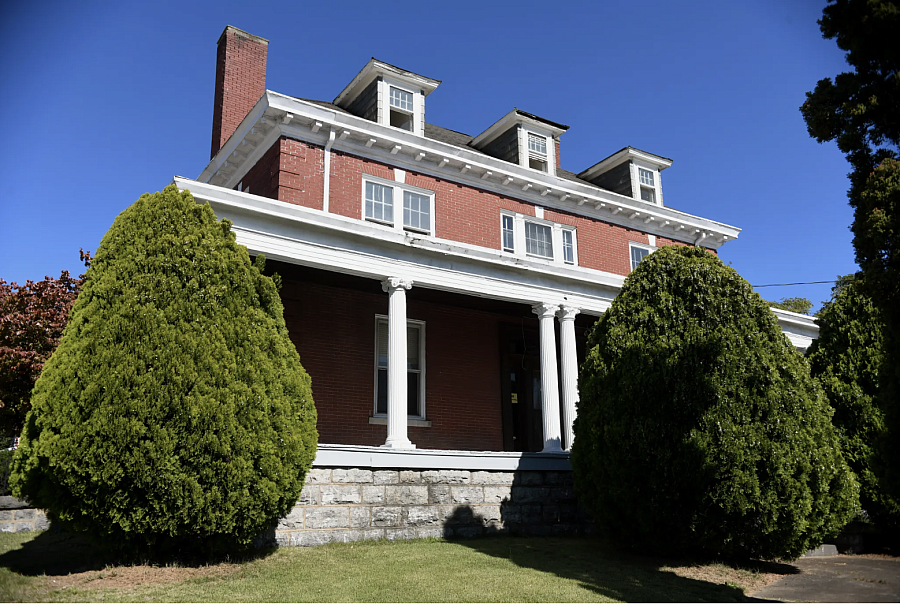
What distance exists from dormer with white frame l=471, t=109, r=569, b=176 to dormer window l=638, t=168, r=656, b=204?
365cm

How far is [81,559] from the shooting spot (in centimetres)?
868

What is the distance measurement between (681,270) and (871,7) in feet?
13.4

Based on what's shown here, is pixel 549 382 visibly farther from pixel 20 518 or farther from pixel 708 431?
pixel 20 518

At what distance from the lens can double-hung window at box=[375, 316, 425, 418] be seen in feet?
52.9

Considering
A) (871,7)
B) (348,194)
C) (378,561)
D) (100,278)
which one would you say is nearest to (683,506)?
(378,561)

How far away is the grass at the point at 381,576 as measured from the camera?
7.01 meters

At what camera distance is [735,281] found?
1013 centimetres

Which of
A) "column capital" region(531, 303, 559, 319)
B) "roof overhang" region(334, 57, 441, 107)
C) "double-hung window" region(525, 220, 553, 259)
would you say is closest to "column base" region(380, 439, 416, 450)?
"column capital" region(531, 303, 559, 319)

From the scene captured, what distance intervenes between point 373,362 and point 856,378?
32.6 feet

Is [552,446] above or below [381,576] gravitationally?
above

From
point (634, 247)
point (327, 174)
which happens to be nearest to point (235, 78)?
point (327, 174)

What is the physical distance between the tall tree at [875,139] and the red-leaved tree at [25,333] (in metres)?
14.4

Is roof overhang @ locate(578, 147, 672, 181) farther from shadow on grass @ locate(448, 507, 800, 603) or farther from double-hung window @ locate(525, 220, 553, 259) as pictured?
shadow on grass @ locate(448, 507, 800, 603)

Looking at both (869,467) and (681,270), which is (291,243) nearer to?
(681,270)
